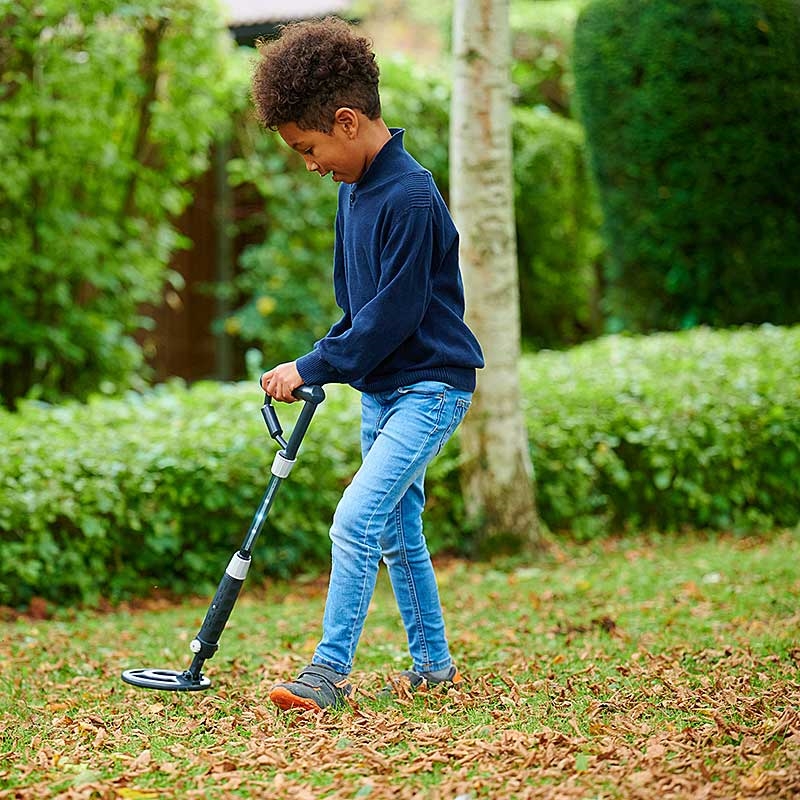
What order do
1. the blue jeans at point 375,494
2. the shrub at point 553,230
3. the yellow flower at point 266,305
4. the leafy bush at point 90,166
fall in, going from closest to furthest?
the blue jeans at point 375,494 < the leafy bush at point 90,166 < the yellow flower at point 266,305 < the shrub at point 553,230

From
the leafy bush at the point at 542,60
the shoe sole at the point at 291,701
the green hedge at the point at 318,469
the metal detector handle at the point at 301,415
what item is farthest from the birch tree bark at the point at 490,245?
the leafy bush at the point at 542,60

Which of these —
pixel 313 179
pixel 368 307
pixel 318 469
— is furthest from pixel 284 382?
pixel 313 179

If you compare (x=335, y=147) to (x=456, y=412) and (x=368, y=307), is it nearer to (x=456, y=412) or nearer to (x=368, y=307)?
(x=368, y=307)

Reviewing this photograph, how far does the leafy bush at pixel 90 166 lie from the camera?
21.0 ft

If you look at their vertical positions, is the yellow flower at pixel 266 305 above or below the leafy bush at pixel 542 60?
below

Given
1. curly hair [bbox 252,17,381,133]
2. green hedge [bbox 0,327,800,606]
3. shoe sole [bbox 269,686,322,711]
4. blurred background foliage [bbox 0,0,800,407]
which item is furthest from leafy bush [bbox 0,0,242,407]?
shoe sole [bbox 269,686,322,711]

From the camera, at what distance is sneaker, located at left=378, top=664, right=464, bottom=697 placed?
3.31 metres

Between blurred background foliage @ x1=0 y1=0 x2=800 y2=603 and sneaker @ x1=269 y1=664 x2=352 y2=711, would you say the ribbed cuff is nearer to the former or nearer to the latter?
sneaker @ x1=269 y1=664 x2=352 y2=711

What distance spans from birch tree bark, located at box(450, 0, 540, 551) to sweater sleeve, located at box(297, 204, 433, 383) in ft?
7.11

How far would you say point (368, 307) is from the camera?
9.96 ft

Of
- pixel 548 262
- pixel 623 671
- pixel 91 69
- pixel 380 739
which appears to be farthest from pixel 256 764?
pixel 548 262

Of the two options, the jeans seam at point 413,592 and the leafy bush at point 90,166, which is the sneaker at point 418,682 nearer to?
the jeans seam at point 413,592

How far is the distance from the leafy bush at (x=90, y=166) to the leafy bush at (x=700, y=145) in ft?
9.31

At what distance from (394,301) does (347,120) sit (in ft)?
1.57
